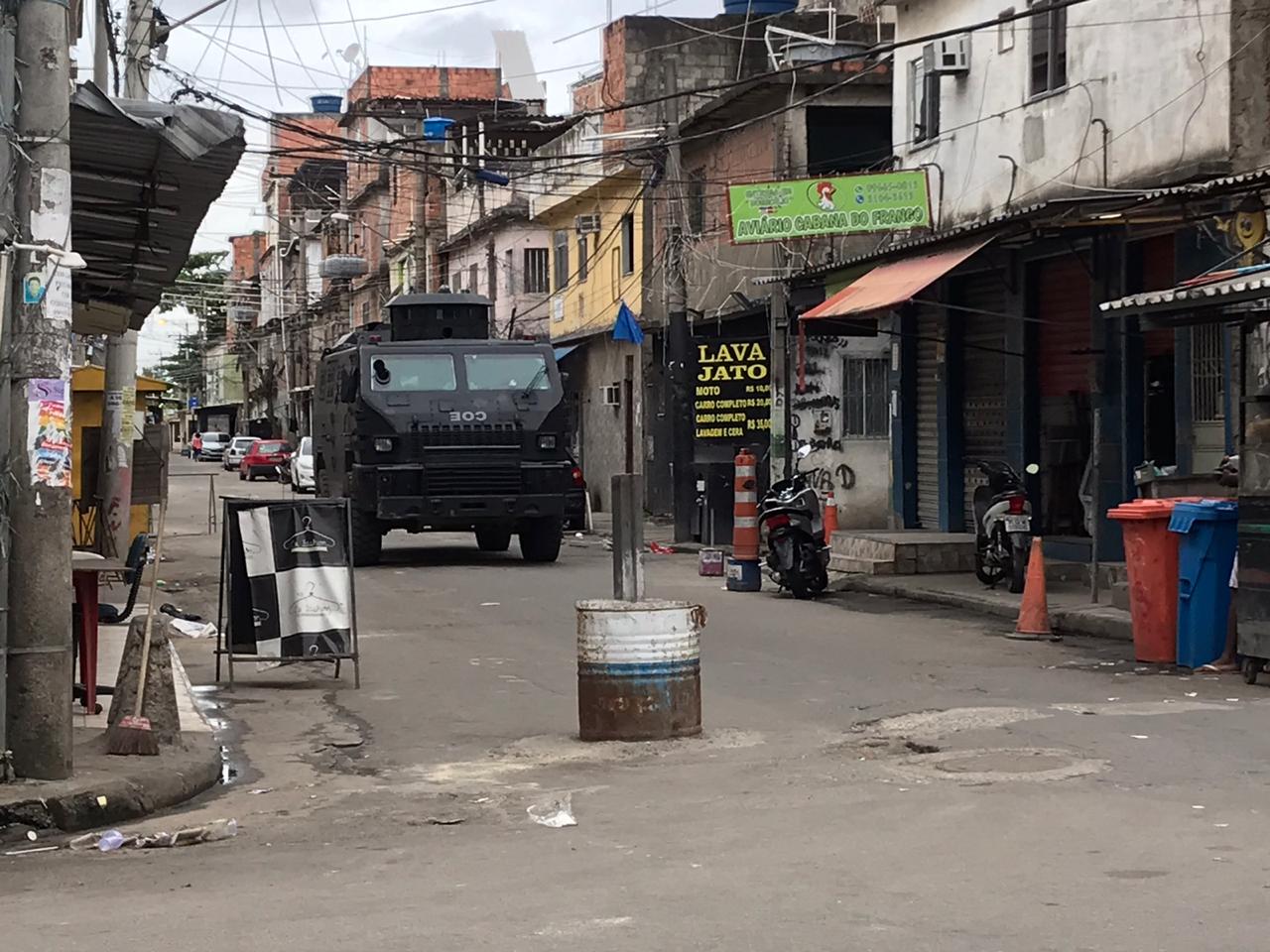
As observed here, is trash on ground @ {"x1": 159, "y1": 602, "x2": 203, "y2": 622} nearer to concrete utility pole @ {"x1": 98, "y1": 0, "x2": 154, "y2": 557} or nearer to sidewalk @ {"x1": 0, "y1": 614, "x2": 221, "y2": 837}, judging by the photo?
concrete utility pole @ {"x1": 98, "y1": 0, "x2": 154, "y2": 557}

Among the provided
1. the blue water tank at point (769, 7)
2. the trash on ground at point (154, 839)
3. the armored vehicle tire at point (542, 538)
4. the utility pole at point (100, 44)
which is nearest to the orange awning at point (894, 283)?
the armored vehicle tire at point (542, 538)

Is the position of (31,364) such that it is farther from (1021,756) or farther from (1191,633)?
(1191,633)

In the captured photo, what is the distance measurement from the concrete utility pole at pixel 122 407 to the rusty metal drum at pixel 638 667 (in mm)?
11125

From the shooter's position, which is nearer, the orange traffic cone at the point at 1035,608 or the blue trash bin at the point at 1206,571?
the blue trash bin at the point at 1206,571

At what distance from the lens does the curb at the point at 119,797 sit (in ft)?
24.6

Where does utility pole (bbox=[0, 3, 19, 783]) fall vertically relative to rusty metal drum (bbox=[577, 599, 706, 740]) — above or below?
above

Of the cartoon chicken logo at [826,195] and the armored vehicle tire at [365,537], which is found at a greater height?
the cartoon chicken logo at [826,195]

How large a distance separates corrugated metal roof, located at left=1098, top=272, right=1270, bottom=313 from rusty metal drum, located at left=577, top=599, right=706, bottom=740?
4135mm

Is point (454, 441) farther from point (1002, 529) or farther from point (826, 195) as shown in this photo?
point (1002, 529)

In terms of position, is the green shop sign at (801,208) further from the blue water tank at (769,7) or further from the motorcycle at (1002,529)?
the blue water tank at (769,7)

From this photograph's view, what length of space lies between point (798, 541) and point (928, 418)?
6016 millimetres

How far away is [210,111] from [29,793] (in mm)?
3049

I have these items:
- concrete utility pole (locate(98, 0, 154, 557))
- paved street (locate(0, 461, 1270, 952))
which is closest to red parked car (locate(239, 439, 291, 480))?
concrete utility pole (locate(98, 0, 154, 557))

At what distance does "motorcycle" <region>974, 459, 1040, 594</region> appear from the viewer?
1683 centimetres
